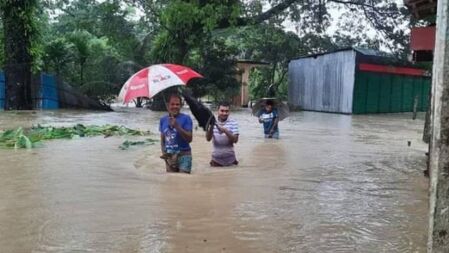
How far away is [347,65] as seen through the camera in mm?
28156

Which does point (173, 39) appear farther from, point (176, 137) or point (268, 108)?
point (176, 137)

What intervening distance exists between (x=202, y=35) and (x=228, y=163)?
1749 centimetres

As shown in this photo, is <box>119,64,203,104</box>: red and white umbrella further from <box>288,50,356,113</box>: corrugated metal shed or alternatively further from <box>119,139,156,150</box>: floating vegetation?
<box>288,50,356,113</box>: corrugated metal shed

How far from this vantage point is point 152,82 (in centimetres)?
697

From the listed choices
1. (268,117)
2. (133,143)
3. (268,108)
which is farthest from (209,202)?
(268,117)

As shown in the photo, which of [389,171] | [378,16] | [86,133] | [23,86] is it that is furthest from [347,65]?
[389,171]

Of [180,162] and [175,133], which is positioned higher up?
[175,133]

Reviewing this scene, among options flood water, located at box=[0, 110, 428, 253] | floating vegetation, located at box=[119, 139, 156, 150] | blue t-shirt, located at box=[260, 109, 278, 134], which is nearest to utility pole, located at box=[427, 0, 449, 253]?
flood water, located at box=[0, 110, 428, 253]

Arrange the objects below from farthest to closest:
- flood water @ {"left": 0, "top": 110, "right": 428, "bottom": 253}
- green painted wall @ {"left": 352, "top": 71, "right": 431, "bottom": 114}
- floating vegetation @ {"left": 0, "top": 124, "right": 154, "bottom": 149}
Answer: green painted wall @ {"left": 352, "top": 71, "right": 431, "bottom": 114} < floating vegetation @ {"left": 0, "top": 124, "right": 154, "bottom": 149} < flood water @ {"left": 0, "top": 110, "right": 428, "bottom": 253}

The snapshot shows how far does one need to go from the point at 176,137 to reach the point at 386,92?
24984 mm

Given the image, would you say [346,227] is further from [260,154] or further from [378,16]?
[378,16]

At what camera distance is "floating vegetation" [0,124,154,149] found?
10688 millimetres

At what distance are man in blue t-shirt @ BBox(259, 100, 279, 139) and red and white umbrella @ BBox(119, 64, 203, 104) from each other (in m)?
6.05

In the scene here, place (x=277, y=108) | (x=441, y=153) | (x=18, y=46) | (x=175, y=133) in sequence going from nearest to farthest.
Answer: (x=441, y=153), (x=175, y=133), (x=277, y=108), (x=18, y=46)
